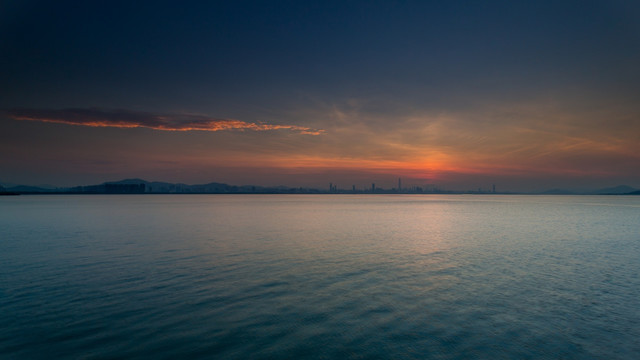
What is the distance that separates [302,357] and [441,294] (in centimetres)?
916

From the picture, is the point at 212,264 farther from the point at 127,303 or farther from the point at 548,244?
the point at 548,244

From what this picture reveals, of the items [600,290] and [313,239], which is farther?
[313,239]

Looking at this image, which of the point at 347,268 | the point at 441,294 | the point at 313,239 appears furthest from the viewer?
the point at 313,239

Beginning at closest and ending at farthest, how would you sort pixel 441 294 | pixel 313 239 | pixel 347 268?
1. pixel 441 294
2. pixel 347 268
3. pixel 313 239

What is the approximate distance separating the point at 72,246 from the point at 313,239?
21.7 m

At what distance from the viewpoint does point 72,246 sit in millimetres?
31422

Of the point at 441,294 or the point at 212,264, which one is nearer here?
the point at 441,294

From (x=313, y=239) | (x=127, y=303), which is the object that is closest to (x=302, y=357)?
(x=127, y=303)

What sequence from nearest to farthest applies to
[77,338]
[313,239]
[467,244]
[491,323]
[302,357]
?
1. [302,357]
2. [77,338]
3. [491,323]
4. [467,244]
5. [313,239]

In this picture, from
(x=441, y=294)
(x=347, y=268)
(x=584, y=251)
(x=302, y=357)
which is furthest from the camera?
(x=584, y=251)

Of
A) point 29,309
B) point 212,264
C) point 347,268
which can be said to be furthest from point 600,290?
point 29,309

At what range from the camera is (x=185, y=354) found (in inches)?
411

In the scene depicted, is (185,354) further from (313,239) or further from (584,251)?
(584,251)

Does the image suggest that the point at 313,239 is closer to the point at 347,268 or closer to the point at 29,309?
the point at 347,268
